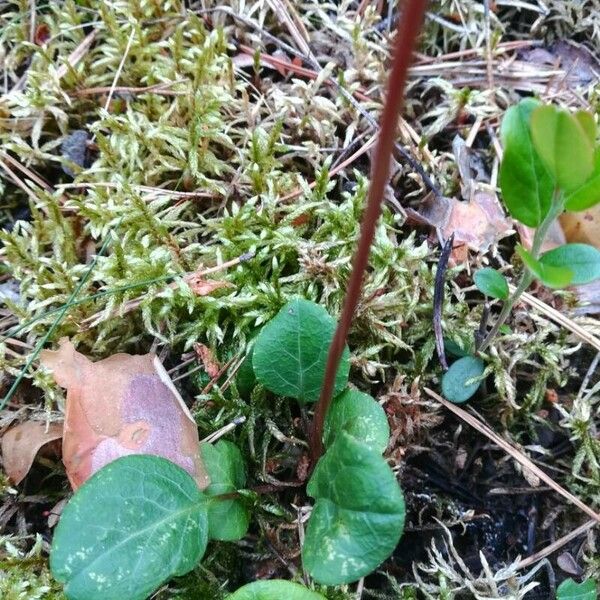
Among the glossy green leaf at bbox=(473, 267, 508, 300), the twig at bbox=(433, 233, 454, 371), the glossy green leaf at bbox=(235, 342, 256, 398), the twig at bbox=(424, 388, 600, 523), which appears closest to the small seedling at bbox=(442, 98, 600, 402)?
the glossy green leaf at bbox=(473, 267, 508, 300)

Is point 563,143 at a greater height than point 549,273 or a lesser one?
greater

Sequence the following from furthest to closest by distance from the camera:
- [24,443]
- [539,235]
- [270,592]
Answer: [24,443] → [539,235] → [270,592]

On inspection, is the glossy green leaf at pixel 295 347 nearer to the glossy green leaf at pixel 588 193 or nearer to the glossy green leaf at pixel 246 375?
the glossy green leaf at pixel 246 375

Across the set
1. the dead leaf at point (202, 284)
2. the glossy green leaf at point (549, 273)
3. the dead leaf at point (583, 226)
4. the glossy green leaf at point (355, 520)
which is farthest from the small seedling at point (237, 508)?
the dead leaf at point (583, 226)

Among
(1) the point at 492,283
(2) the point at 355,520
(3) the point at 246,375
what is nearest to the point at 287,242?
(3) the point at 246,375

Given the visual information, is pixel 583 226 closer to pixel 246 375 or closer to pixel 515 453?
pixel 515 453

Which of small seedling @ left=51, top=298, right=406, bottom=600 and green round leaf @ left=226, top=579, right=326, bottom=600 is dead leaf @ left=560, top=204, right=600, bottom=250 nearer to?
small seedling @ left=51, top=298, right=406, bottom=600
